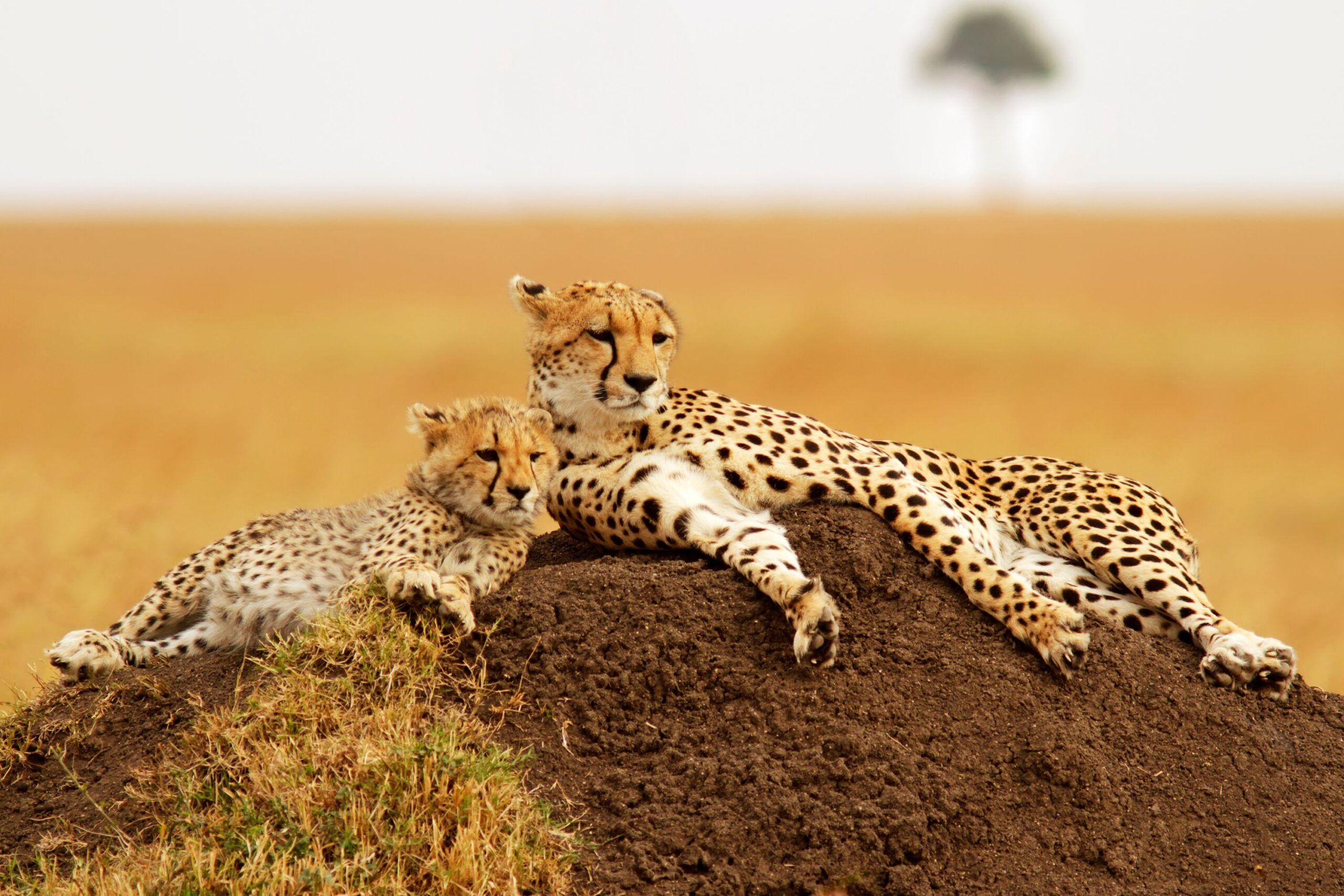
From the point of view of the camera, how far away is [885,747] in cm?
381

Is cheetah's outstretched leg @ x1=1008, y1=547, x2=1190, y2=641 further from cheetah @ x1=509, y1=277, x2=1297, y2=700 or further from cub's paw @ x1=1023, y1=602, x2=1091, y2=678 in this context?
cub's paw @ x1=1023, y1=602, x2=1091, y2=678

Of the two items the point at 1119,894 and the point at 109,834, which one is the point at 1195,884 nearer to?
the point at 1119,894

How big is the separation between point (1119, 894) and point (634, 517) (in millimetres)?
1706

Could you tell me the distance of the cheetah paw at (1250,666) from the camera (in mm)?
4230

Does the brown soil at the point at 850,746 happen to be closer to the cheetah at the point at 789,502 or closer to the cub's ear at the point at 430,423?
the cheetah at the point at 789,502

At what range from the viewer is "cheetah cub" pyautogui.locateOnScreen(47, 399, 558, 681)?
4332 millimetres

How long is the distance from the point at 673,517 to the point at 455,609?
0.76 metres

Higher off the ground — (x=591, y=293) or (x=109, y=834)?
(x=591, y=293)

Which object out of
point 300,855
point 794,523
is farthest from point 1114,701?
point 300,855

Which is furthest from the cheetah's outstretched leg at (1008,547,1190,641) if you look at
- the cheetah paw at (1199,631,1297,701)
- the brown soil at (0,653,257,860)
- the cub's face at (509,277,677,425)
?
the brown soil at (0,653,257,860)

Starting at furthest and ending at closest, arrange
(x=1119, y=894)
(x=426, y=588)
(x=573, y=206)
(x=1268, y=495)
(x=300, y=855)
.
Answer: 1. (x=573, y=206)
2. (x=1268, y=495)
3. (x=426, y=588)
4. (x=1119, y=894)
5. (x=300, y=855)

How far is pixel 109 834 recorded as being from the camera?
3754 mm

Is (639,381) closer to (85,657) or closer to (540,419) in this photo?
(540,419)

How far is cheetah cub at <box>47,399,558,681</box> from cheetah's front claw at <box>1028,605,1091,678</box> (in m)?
1.51
